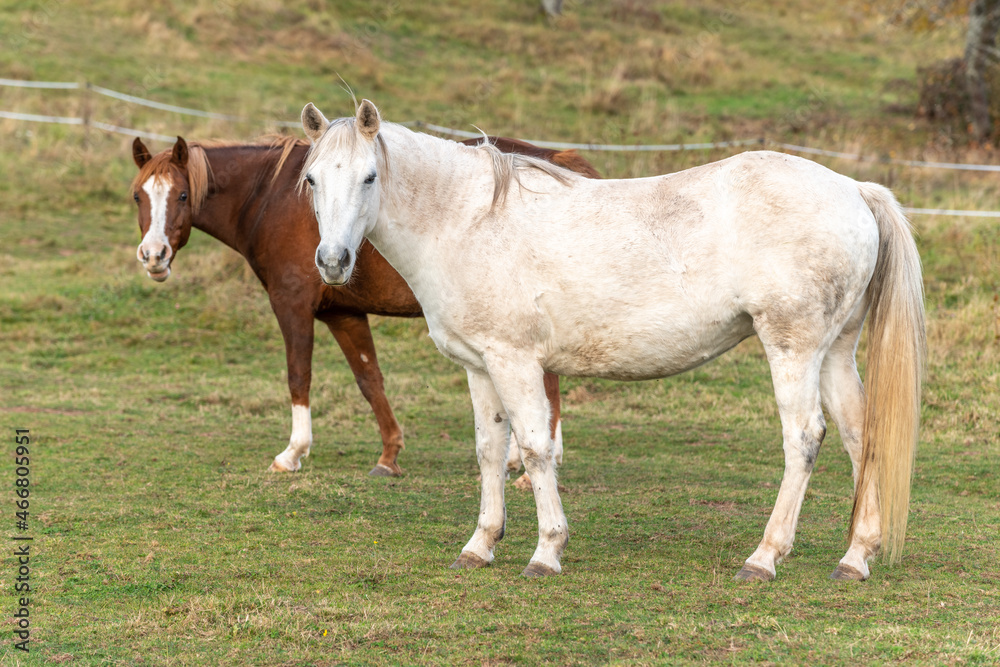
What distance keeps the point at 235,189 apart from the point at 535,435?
4.00m

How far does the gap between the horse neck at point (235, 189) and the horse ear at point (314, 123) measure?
9.84 ft

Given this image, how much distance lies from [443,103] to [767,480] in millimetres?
15083

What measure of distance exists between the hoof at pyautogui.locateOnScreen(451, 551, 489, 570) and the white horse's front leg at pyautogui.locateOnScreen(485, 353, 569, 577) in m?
0.29

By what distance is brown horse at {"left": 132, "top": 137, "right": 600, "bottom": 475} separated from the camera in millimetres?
7281

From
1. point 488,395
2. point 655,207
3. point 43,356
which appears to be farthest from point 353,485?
point 43,356

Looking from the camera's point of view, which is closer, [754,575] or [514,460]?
[754,575]

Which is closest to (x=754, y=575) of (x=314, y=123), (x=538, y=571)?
(x=538, y=571)

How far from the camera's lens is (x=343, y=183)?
14.7ft

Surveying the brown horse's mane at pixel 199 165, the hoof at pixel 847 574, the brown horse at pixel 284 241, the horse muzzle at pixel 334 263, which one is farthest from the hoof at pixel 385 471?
the hoof at pixel 847 574

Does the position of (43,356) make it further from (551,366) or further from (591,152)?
(591,152)

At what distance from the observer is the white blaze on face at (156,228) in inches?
281

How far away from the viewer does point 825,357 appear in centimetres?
501

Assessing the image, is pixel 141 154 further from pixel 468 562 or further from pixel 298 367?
pixel 468 562

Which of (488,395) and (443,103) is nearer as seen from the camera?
(488,395)
